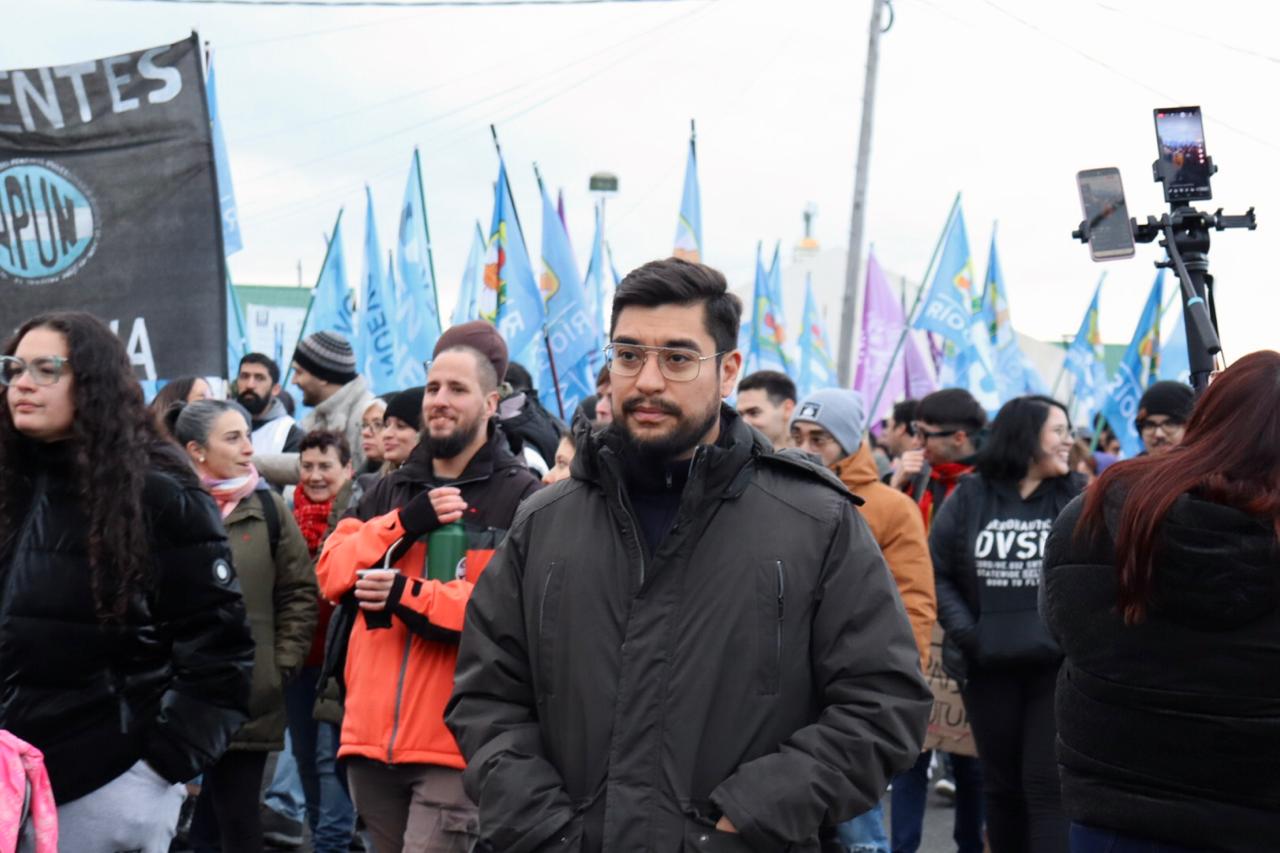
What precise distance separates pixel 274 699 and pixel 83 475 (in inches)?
93.8

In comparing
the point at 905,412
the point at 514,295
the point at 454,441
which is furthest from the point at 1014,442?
the point at 514,295

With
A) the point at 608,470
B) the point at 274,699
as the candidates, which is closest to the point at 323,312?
the point at 274,699

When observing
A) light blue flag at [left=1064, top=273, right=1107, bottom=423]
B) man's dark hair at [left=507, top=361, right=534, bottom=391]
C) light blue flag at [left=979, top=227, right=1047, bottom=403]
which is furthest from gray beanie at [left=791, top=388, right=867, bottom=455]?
light blue flag at [left=1064, top=273, right=1107, bottom=423]

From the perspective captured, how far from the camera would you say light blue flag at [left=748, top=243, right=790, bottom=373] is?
66.2 ft

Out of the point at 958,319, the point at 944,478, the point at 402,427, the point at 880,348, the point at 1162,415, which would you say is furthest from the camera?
the point at 880,348

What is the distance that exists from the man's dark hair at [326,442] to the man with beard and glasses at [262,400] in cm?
114

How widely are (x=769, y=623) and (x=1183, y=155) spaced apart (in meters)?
2.35

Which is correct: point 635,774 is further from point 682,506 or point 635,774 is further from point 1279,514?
point 1279,514

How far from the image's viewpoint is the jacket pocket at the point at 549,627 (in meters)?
3.01

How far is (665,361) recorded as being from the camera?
3.12m

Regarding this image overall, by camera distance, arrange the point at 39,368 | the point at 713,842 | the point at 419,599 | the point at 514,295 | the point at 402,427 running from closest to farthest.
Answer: the point at 713,842 < the point at 39,368 < the point at 419,599 < the point at 402,427 < the point at 514,295

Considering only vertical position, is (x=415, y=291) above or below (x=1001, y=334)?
above

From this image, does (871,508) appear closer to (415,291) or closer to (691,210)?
(415,291)

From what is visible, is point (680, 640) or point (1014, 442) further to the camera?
point (1014, 442)
